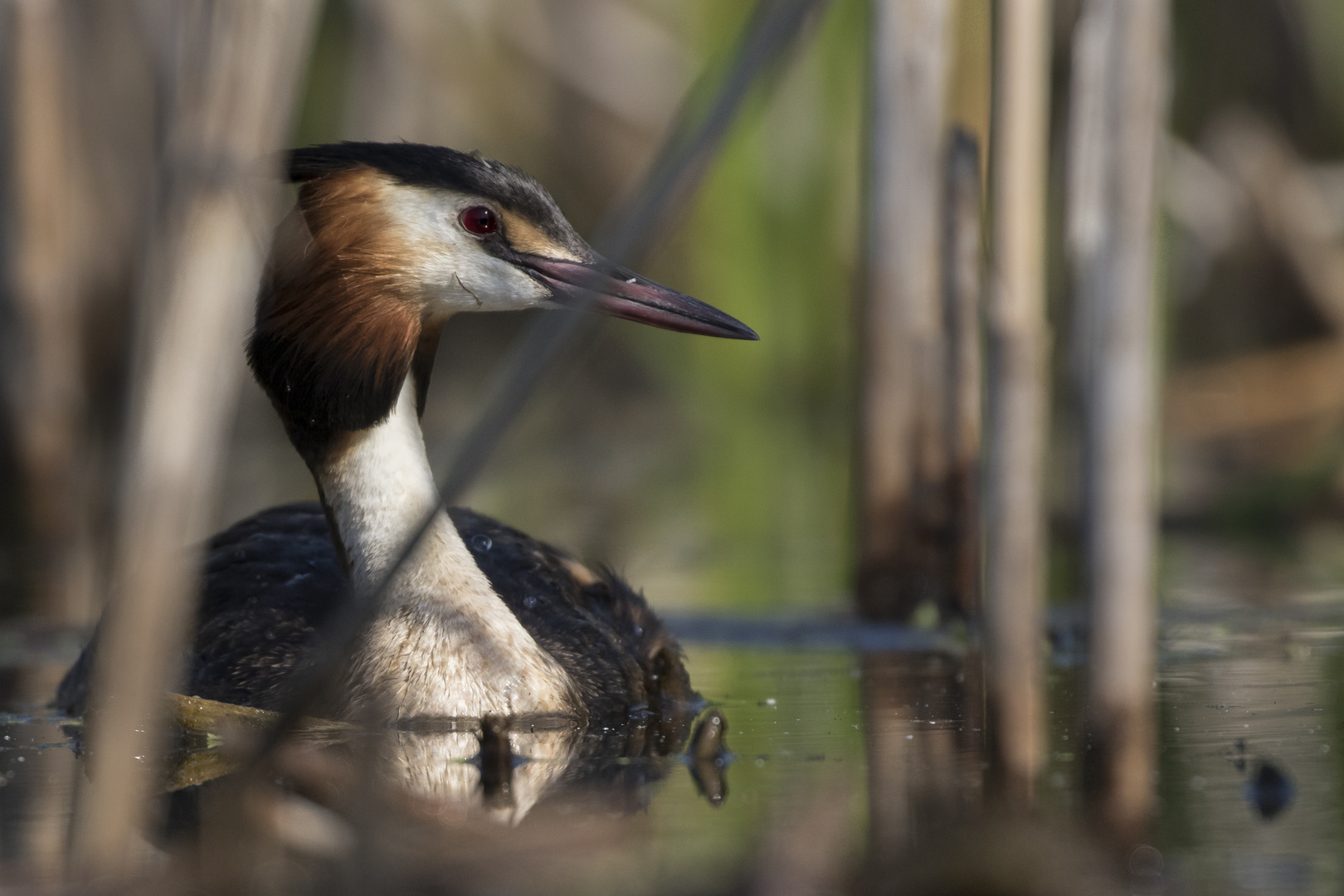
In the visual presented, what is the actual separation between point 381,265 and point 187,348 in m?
2.41

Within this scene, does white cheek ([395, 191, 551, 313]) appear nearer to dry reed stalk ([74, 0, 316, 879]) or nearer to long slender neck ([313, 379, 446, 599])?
long slender neck ([313, 379, 446, 599])

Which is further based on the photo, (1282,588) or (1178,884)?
(1282,588)

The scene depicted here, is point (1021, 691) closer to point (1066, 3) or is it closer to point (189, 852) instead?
point (189, 852)

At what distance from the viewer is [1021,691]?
12.4ft

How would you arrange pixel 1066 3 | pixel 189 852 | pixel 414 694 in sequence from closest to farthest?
pixel 189 852 < pixel 414 694 < pixel 1066 3

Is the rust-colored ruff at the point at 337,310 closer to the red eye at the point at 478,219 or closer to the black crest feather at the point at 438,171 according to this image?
the black crest feather at the point at 438,171

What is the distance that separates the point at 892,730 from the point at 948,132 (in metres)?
2.47

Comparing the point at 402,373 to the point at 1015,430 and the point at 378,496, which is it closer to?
the point at 378,496

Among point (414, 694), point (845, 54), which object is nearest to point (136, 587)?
point (414, 694)

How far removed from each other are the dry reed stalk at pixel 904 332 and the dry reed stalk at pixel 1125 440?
270 cm

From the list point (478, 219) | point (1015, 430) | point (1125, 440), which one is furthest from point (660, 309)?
point (1125, 440)

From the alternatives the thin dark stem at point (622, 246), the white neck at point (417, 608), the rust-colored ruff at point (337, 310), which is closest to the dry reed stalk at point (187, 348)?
the thin dark stem at point (622, 246)

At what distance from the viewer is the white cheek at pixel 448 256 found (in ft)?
17.2

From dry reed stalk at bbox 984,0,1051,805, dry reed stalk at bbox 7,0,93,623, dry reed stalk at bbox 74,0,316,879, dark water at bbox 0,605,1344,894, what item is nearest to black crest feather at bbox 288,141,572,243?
dark water at bbox 0,605,1344,894
